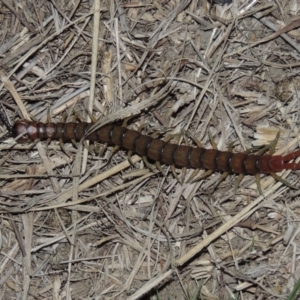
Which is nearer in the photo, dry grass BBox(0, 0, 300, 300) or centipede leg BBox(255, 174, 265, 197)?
centipede leg BBox(255, 174, 265, 197)

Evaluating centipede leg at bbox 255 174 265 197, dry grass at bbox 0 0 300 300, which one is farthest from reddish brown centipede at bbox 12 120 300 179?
dry grass at bbox 0 0 300 300

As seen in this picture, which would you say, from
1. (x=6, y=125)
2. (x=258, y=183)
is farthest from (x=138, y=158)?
(x=6, y=125)

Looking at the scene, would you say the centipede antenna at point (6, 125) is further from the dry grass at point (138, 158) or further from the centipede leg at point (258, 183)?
the centipede leg at point (258, 183)

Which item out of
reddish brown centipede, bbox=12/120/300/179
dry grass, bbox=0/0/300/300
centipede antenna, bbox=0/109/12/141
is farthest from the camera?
centipede antenna, bbox=0/109/12/141

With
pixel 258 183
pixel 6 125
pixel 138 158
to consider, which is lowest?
pixel 258 183

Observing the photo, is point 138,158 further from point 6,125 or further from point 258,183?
point 6,125

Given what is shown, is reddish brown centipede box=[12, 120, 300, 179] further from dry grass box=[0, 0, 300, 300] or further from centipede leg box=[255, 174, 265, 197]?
dry grass box=[0, 0, 300, 300]

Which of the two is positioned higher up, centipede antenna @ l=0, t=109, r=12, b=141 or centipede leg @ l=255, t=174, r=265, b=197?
centipede antenna @ l=0, t=109, r=12, b=141
